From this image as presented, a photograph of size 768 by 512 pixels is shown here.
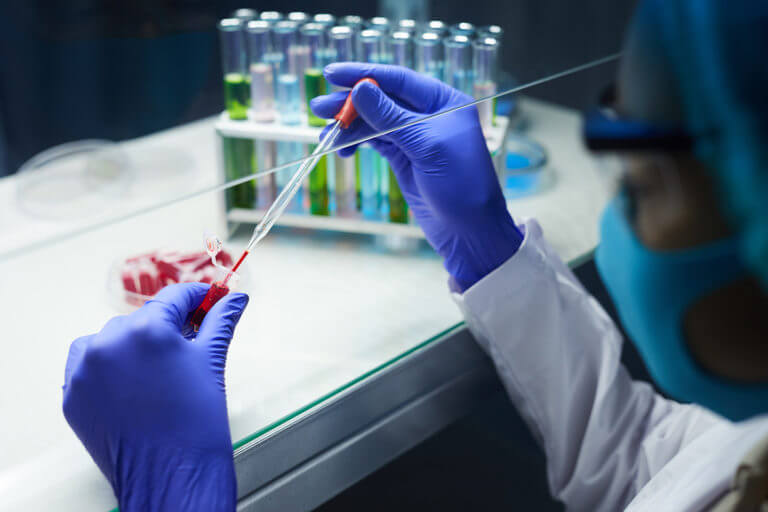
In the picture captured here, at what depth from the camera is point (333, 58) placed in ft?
4.22

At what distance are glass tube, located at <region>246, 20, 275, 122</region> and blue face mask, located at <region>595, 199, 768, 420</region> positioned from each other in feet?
2.40

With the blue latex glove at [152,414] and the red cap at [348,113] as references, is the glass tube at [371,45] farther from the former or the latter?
the blue latex glove at [152,414]

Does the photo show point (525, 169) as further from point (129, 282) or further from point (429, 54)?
point (129, 282)

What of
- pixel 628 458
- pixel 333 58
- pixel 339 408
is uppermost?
pixel 333 58

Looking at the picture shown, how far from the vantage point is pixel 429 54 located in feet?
4.23

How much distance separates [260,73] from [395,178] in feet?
0.95

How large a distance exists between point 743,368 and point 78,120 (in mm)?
2669

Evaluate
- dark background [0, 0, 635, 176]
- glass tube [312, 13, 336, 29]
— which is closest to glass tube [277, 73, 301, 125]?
glass tube [312, 13, 336, 29]

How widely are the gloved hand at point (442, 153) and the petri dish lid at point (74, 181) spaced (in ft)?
2.23

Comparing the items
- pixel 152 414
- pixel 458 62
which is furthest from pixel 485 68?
pixel 152 414

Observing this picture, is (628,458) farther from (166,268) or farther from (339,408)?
(166,268)

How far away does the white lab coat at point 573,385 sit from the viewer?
43.2 inches

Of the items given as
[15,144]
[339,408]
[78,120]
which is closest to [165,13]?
[78,120]

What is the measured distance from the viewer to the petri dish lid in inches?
60.1
